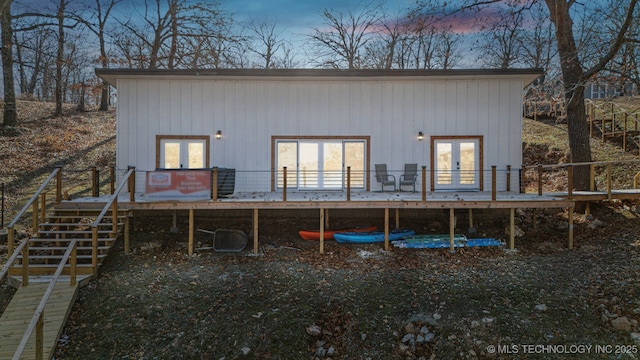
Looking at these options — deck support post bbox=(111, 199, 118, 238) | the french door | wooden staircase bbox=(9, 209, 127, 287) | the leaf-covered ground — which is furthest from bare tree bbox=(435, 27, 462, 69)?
wooden staircase bbox=(9, 209, 127, 287)

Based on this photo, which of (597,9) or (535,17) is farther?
(535,17)

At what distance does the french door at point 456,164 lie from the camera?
10461 millimetres

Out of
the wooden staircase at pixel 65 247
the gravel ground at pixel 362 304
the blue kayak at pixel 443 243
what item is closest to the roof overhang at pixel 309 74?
the wooden staircase at pixel 65 247

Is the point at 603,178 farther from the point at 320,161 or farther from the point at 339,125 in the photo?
the point at 320,161

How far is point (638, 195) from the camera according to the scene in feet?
31.0

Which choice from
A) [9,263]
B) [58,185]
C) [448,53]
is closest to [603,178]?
[448,53]

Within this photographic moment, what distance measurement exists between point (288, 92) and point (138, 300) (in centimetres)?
658

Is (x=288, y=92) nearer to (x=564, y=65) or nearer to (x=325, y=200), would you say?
(x=325, y=200)

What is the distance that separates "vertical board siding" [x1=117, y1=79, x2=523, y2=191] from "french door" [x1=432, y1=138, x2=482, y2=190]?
0.79 feet

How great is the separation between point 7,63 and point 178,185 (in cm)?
1321

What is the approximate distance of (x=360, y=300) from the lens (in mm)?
6344

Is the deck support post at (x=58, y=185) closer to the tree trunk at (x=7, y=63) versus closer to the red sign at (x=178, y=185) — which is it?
the red sign at (x=178, y=185)

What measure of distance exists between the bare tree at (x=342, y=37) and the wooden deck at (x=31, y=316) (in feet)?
58.8

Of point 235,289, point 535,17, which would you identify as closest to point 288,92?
point 235,289
